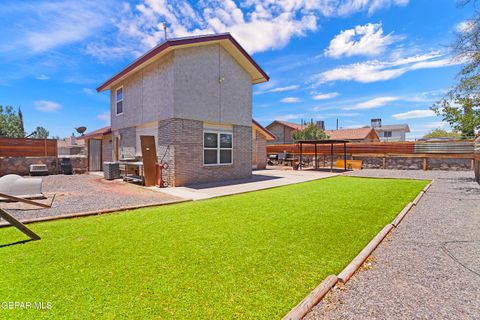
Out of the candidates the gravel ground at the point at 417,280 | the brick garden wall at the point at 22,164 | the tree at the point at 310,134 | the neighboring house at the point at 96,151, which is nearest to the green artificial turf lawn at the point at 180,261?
the gravel ground at the point at 417,280

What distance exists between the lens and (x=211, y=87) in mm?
11875

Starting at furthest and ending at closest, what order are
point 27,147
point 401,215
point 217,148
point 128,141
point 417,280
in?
1. point 27,147
2. point 128,141
3. point 217,148
4. point 401,215
5. point 417,280

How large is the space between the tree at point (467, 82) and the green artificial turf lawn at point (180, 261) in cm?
1034

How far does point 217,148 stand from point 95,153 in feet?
37.4

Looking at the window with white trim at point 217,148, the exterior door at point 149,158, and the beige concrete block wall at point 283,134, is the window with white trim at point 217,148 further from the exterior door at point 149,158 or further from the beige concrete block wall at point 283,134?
the beige concrete block wall at point 283,134

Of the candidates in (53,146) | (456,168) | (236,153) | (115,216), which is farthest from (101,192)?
(456,168)

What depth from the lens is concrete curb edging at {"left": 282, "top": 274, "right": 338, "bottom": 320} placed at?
90.8 inches

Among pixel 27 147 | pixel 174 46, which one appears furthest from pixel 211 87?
pixel 27 147

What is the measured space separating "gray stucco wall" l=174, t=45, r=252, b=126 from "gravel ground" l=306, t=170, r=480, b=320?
901cm

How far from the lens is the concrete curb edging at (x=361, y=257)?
3.08 meters

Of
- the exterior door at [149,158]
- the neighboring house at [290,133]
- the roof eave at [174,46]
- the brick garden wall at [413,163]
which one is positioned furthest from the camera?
the neighboring house at [290,133]

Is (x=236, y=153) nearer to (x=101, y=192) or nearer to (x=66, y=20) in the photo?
(x=101, y=192)

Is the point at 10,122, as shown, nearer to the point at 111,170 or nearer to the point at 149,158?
the point at 111,170

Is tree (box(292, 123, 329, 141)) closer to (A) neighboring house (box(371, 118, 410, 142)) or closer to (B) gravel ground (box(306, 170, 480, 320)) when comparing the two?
(A) neighboring house (box(371, 118, 410, 142))
